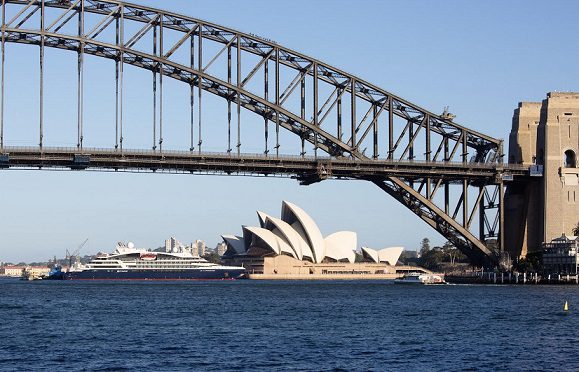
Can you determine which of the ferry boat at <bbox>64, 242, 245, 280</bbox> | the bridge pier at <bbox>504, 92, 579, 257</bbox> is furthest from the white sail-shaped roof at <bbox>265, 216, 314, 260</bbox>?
the bridge pier at <bbox>504, 92, 579, 257</bbox>

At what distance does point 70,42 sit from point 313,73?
75.4 feet

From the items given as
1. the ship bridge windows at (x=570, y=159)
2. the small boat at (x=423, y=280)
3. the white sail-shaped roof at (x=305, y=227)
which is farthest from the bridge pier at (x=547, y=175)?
the white sail-shaped roof at (x=305, y=227)

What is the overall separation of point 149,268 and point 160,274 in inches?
117

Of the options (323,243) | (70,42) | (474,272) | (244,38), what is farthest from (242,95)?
(323,243)

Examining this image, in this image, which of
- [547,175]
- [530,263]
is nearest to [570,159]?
[547,175]

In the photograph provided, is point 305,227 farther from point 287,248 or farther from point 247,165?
point 247,165

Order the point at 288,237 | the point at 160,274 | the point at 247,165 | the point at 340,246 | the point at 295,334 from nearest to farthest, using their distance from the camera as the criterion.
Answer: the point at 295,334
the point at 247,165
the point at 288,237
the point at 160,274
the point at 340,246

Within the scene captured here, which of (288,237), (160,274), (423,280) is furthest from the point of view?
(160,274)

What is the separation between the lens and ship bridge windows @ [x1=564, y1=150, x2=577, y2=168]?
11069cm

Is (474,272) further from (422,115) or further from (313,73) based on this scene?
(313,73)

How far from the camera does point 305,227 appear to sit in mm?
178375

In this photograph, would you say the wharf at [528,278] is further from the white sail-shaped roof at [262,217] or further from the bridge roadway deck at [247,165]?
the white sail-shaped roof at [262,217]

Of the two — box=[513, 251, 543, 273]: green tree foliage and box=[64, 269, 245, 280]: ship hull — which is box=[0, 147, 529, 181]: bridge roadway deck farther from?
box=[64, 269, 245, 280]: ship hull

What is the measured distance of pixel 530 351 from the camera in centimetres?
4788
